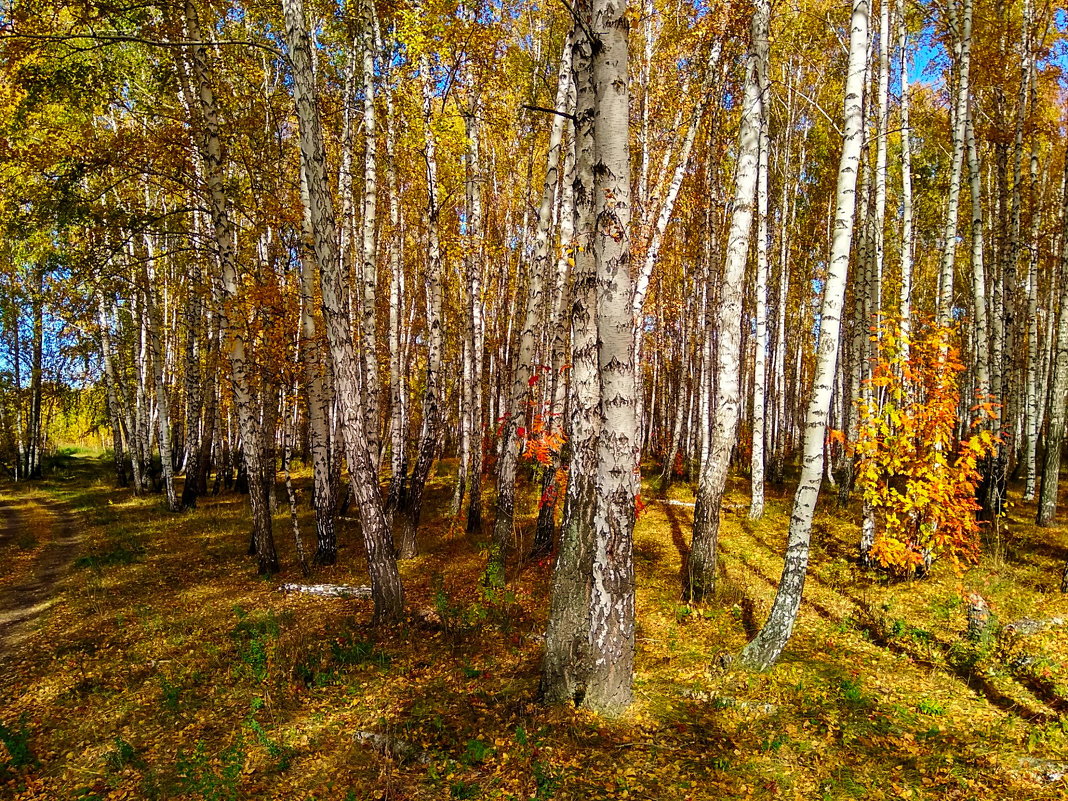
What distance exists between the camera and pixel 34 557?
39.3 ft

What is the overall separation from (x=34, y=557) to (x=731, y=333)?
49.3ft

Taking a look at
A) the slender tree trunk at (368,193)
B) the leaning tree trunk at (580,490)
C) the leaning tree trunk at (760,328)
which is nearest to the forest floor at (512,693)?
the leaning tree trunk at (580,490)

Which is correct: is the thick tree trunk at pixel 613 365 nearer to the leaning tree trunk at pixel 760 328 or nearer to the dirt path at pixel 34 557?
the leaning tree trunk at pixel 760 328

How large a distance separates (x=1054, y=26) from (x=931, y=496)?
14.0m

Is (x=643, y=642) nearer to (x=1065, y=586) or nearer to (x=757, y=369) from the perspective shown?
(x=1065, y=586)

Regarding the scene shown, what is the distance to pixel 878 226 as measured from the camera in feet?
33.1

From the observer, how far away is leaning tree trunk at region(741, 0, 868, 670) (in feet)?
17.8

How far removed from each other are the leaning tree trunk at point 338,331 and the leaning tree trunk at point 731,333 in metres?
4.26

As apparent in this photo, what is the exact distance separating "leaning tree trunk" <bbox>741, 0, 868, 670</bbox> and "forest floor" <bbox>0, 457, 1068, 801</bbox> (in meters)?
0.46

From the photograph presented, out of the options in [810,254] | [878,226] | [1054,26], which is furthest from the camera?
[810,254]

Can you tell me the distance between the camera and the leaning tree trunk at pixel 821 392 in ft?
17.8

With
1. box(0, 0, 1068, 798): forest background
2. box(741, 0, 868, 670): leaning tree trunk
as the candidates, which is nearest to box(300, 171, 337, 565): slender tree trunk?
box(0, 0, 1068, 798): forest background

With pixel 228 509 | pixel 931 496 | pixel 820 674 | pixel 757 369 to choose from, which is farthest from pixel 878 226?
pixel 228 509

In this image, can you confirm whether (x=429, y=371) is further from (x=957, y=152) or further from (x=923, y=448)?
(x=957, y=152)
